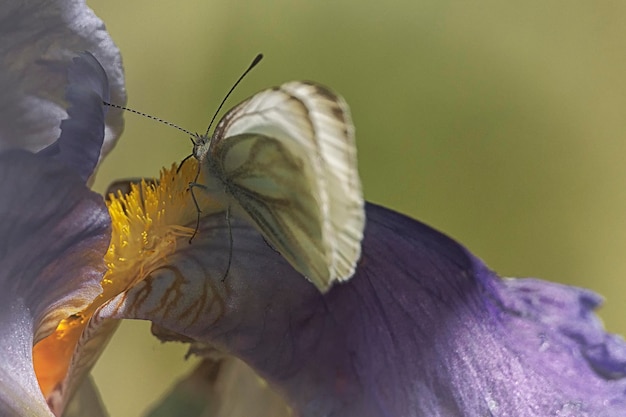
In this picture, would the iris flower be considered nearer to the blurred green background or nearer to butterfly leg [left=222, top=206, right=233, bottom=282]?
butterfly leg [left=222, top=206, right=233, bottom=282]

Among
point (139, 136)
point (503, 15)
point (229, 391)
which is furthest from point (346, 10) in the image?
point (229, 391)

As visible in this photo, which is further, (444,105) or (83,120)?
(444,105)

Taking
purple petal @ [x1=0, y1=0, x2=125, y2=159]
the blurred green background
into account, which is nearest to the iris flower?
purple petal @ [x1=0, y1=0, x2=125, y2=159]

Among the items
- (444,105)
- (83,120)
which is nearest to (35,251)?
(83,120)

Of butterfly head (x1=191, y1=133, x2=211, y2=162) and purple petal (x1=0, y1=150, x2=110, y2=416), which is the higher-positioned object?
butterfly head (x1=191, y1=133, x2=211, y2=162)

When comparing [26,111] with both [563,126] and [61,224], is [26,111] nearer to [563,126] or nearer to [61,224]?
[61,224]

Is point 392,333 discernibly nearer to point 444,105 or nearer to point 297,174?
point 297,174
